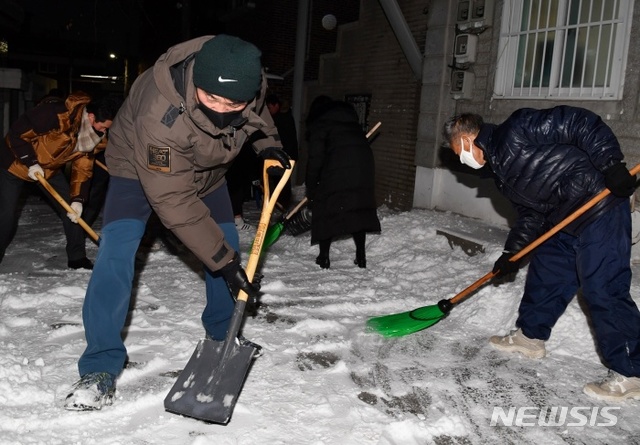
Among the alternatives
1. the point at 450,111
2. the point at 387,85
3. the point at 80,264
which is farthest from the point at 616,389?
the point at 387,85

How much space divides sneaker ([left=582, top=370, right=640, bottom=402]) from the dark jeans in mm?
4236

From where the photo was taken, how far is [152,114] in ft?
8.04

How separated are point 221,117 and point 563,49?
484 cm

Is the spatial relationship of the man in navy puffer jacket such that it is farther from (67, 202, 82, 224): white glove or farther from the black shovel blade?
(67, 202, 82, 224): white glove

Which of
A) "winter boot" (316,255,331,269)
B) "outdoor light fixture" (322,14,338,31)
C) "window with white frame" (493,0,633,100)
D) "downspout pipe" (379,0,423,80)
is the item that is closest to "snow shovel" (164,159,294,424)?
"winter boot" (316,255,331,269)

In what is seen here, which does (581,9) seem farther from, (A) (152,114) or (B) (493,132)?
(A) (152,114)

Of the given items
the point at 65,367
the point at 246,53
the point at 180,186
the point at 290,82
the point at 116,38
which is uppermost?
the point at 116,38

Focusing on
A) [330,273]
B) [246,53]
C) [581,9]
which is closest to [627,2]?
[581,9]

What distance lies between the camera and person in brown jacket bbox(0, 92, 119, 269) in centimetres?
446

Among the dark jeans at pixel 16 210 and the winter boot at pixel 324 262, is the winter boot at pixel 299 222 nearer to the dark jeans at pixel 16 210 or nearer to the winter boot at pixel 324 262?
the winter boot at pixel 324 262

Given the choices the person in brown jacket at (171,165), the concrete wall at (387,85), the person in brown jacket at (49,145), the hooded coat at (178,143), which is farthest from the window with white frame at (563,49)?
the person in brown jacket at (49,145)

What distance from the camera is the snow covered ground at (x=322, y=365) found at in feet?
8.63

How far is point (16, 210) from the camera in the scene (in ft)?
16.0

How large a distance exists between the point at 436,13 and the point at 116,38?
26.6m
